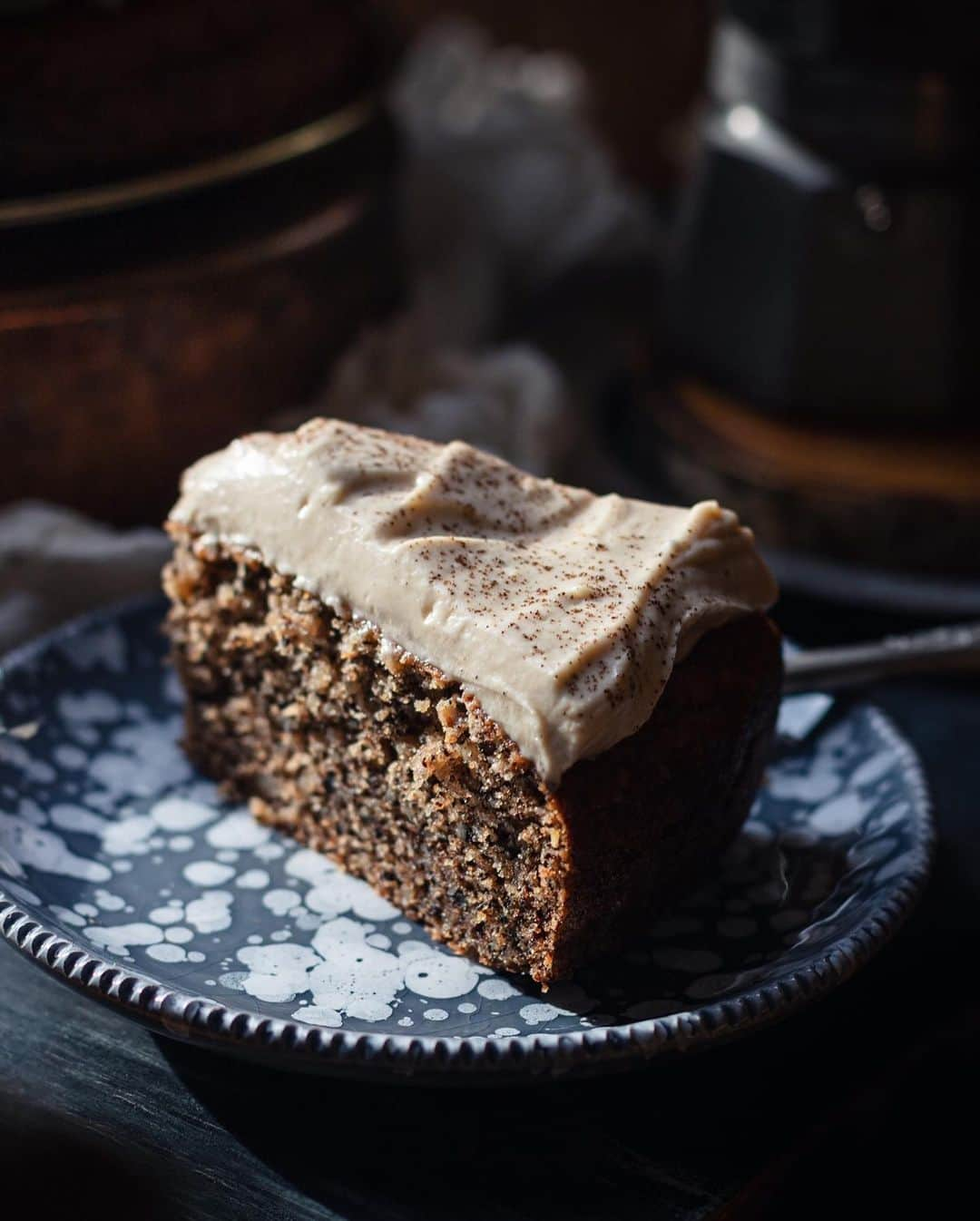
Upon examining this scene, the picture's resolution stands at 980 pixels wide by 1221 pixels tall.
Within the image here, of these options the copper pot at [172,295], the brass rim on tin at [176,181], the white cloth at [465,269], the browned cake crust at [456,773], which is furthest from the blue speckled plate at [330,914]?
the brass rim on tin at [176,181]

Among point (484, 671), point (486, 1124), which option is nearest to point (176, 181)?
point (484, 671)

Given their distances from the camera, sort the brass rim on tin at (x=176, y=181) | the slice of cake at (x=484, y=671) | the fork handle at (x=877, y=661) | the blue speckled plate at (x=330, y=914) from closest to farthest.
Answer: the blue speckled plate at (x=330, y=914), the slice of cake at (x=484, y=671), the fork handle at (x=877, y=661), the brass rim on tin at (x=176, y=181)

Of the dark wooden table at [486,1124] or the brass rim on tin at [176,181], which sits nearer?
the dark wooden table at [486,1124]

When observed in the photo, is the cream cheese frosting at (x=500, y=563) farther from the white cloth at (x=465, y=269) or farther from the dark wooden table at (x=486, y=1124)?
the white cloth at (x=465, y=269)

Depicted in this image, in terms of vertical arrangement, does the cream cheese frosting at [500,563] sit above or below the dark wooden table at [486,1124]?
above


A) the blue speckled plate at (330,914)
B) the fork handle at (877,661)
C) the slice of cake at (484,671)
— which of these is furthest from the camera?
the fork handle at (877,661)

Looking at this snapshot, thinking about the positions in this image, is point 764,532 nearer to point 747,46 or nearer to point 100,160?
point 747,46

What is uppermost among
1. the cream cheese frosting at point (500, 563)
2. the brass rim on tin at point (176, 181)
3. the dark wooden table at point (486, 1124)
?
the brass rim on tin at point (176, 181)
